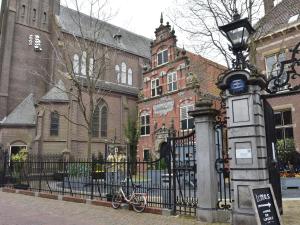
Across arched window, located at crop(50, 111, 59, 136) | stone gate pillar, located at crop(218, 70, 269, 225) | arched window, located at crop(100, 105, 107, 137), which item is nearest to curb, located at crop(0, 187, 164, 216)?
stone gate pillar, located at crop(218, 70, 269, 225)

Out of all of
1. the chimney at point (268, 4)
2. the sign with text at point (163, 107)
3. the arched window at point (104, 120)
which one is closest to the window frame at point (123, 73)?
the arched window at point (104, 120)

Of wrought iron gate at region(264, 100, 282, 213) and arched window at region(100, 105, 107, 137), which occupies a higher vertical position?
arched window at region(100, 105, 107, 137)

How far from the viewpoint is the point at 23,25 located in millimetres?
34688

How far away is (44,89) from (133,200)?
28.2 m

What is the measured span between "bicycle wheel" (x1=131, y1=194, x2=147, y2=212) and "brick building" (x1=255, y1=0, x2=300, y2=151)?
11147mm

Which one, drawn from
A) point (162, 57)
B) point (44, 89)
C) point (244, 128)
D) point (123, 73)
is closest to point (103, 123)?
point (44, 89)

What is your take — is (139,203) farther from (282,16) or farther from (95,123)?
(95,123)

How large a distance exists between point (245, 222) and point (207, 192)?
142cm

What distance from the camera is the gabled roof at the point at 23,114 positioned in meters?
30.6

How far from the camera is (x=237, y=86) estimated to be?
762 cm

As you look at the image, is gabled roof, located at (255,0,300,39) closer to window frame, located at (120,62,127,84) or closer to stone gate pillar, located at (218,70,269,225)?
stone gate pillar, located at (218,70,269,225)

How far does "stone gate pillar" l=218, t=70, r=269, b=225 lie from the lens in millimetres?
7168

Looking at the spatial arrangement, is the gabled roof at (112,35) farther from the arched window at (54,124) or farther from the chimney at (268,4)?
the chimney at (268,4)

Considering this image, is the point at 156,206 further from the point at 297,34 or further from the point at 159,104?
the point at 159,104
